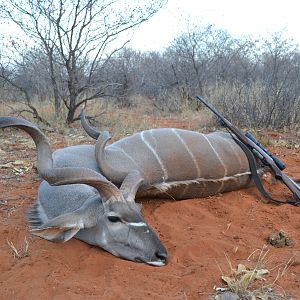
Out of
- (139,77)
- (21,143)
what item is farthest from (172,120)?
(139,77)

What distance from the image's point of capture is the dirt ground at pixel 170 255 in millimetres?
2168

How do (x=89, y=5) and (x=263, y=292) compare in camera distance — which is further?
(x=89, y=5)

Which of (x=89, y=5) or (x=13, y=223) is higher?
(x=89, y=5)

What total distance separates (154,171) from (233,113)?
371cm

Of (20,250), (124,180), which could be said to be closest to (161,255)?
(124,180)

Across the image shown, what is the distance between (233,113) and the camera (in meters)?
7.05

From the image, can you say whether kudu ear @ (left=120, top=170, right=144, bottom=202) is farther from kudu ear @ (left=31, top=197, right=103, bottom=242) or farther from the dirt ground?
the dirt ground

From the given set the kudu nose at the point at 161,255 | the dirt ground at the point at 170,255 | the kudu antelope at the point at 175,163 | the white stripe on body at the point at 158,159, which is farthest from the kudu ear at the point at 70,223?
the white stripe on body at the point at 158,159

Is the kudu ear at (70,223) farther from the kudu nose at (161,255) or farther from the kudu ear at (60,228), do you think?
the kudu nose at (161,255)

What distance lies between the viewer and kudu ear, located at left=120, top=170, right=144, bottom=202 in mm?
2834

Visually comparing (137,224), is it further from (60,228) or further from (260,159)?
(260,159)

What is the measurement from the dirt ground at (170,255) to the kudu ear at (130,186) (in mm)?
352

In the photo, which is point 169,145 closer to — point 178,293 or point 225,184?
point 225,184

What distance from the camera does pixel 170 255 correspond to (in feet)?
8.63
